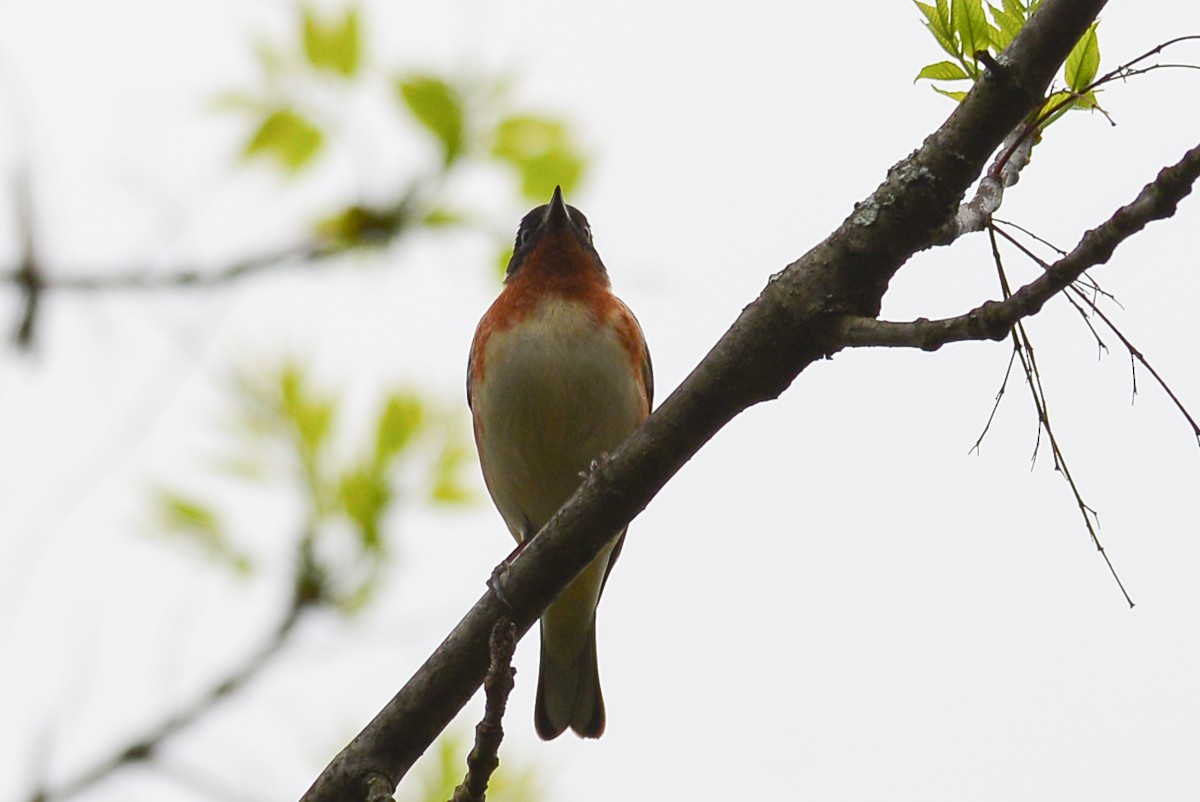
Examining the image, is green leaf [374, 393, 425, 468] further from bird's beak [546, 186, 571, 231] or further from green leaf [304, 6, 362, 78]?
bird's beak [546, 186, 571, 231]

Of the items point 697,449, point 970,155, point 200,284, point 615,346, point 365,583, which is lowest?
point 200,284

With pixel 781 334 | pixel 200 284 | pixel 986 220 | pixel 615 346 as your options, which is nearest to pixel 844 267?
pixel 781 334

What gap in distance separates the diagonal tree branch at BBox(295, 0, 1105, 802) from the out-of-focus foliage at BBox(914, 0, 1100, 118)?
9.8 inches

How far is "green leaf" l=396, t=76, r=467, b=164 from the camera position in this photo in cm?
251

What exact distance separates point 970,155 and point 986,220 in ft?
1.08

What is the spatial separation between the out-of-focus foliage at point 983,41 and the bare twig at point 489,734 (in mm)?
1758

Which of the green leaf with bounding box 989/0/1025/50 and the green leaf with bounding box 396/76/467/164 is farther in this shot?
the green leaf with bounding box 989/0/1025/50

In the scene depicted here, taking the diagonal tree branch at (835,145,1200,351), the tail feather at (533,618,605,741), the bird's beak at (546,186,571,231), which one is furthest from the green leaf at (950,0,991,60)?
the tail feather at (533,618,605,741)

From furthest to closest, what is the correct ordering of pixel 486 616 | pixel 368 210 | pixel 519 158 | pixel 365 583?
pixel 486 616 → pixel 365 583 → pixel 519 158 → pixel 368 210

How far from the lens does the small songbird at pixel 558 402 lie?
20.0 feet

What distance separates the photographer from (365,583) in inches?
116

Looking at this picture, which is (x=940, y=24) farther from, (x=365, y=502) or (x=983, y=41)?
(x=365, y=502)

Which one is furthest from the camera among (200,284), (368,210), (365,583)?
(365,583)

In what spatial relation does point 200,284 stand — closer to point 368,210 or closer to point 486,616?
point 368,210
